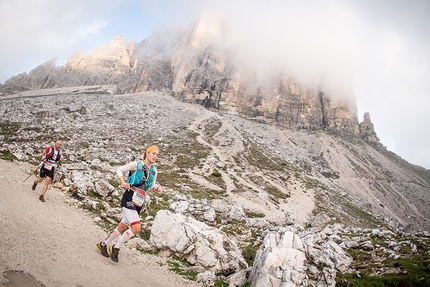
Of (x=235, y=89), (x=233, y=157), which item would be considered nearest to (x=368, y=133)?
(x=235, y=89)

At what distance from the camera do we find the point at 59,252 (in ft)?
22.0

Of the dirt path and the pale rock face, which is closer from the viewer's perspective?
the dirt path

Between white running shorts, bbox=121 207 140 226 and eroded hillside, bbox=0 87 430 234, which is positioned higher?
eroded hillside, bbox=0 87 430 234

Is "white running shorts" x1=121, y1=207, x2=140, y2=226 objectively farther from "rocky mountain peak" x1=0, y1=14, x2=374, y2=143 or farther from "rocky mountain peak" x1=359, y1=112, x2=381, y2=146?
"rocky mountain peak" x1=359, y1=112, x2=381, y2=146

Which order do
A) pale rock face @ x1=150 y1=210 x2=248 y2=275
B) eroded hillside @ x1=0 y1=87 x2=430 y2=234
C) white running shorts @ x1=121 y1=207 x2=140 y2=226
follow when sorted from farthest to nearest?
eroded hillside @ x1=0 y1=87 x2=430 y2=234 → pale rock face @ x1=150 y1=210 x2=248 y2=275 → white running shorts @ x1=121 y1=207 x2=140 y2=226

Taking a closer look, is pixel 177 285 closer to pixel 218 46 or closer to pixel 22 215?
pixel 22 215

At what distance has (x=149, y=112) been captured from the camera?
82000mm

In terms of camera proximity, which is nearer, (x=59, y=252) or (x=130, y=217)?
(x=59, y=252)

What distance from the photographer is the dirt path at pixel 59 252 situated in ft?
18.7

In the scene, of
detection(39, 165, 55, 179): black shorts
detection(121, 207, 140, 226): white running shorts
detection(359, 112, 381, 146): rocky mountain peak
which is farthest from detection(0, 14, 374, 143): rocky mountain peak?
detection(121, 207, 140, 226): white running shorts

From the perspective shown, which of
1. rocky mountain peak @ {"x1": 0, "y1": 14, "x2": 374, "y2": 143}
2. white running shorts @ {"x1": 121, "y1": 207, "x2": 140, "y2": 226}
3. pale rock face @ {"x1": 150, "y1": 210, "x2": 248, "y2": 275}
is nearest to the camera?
white running shorts @ {"x1": 121, "y1": 207, "x2": 140, "y2": 226}

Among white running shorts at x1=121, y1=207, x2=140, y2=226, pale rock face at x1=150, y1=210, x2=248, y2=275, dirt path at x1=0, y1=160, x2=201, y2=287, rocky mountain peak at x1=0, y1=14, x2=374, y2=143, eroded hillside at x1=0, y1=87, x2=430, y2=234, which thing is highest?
rocky mountain peak at x1=0, y1=14, x2=374, y2=143

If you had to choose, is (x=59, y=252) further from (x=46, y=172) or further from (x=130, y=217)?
(x=46, y=172)

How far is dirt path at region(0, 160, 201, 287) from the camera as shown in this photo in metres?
5.69
